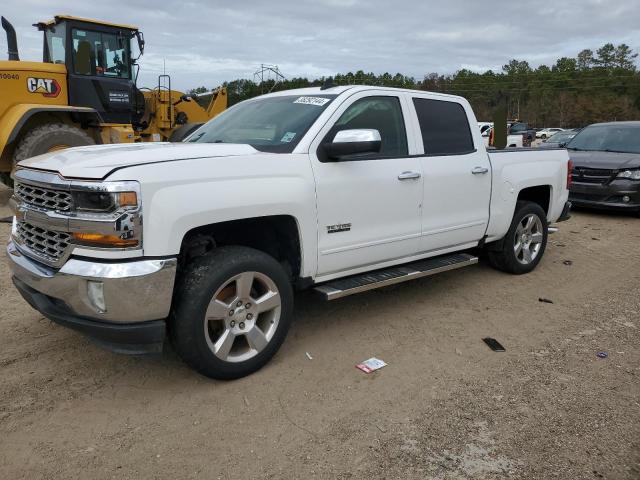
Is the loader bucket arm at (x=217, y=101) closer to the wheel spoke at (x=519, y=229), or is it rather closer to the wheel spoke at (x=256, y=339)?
the wheel spoke at (x=519, y=229)

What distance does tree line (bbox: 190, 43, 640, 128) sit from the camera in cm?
8144

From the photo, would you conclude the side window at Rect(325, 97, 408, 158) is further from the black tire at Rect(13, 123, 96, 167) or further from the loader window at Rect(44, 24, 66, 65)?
the loader window at Rect(44, 24, 66, 65)

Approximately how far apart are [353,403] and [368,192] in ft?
5.28

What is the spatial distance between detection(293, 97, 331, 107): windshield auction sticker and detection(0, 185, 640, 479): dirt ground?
1840mm

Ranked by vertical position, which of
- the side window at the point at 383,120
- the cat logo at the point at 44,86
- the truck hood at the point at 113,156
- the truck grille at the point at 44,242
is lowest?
the truck grille at the point at 44,242

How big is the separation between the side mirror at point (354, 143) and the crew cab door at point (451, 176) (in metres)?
0.97

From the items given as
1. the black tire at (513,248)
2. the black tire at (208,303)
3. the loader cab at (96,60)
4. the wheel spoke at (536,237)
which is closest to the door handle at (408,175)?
the black tire at (208,303)

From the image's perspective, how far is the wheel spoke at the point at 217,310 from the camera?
3.30m

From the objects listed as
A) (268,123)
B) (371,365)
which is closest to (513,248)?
(371,365)

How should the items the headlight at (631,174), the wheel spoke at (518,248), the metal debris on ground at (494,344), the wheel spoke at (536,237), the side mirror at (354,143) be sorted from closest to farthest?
the side mirror at (354,143)
the metal debris on ground at (494,344)
the wheel spoke at (518,248)
the wheel spoke at (536,237)
the headlight at (631,174)

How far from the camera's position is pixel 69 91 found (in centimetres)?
962

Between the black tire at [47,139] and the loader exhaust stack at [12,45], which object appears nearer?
the black tire at [47,139]

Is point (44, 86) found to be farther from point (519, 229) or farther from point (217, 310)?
point (519, 229)

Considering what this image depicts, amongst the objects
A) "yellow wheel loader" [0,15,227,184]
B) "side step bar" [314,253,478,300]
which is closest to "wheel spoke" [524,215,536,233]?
"side step bar" [314,253,478,300]
